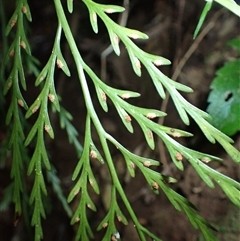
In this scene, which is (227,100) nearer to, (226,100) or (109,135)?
(226,100)

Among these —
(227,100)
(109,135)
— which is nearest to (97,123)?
(109,135)

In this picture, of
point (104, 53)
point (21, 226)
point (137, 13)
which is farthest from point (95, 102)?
point (21, 226)

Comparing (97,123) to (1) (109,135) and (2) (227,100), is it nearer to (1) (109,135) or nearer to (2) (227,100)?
(1) (109,135)

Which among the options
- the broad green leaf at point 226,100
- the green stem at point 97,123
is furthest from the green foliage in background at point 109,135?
the broad green leaf at point 226,100

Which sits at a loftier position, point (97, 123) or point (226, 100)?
point (226, 100)

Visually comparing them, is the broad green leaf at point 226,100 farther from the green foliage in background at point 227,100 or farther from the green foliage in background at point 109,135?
the green foliage in background at point 109,135

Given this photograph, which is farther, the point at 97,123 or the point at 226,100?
the point at 226,100

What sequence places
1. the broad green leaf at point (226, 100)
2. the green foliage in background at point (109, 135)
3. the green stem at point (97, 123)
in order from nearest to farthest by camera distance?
the green foliage in background at point (109, 135), the green stem at point (97, 123), the broad green leaf at point (226, 100)

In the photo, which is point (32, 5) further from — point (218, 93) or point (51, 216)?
point (218, 93)

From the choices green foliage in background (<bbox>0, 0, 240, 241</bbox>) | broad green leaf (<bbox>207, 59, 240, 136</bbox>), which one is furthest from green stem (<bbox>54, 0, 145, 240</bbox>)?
broad green leaf (<bbox>207, 59, 240, 136</bbox>)
